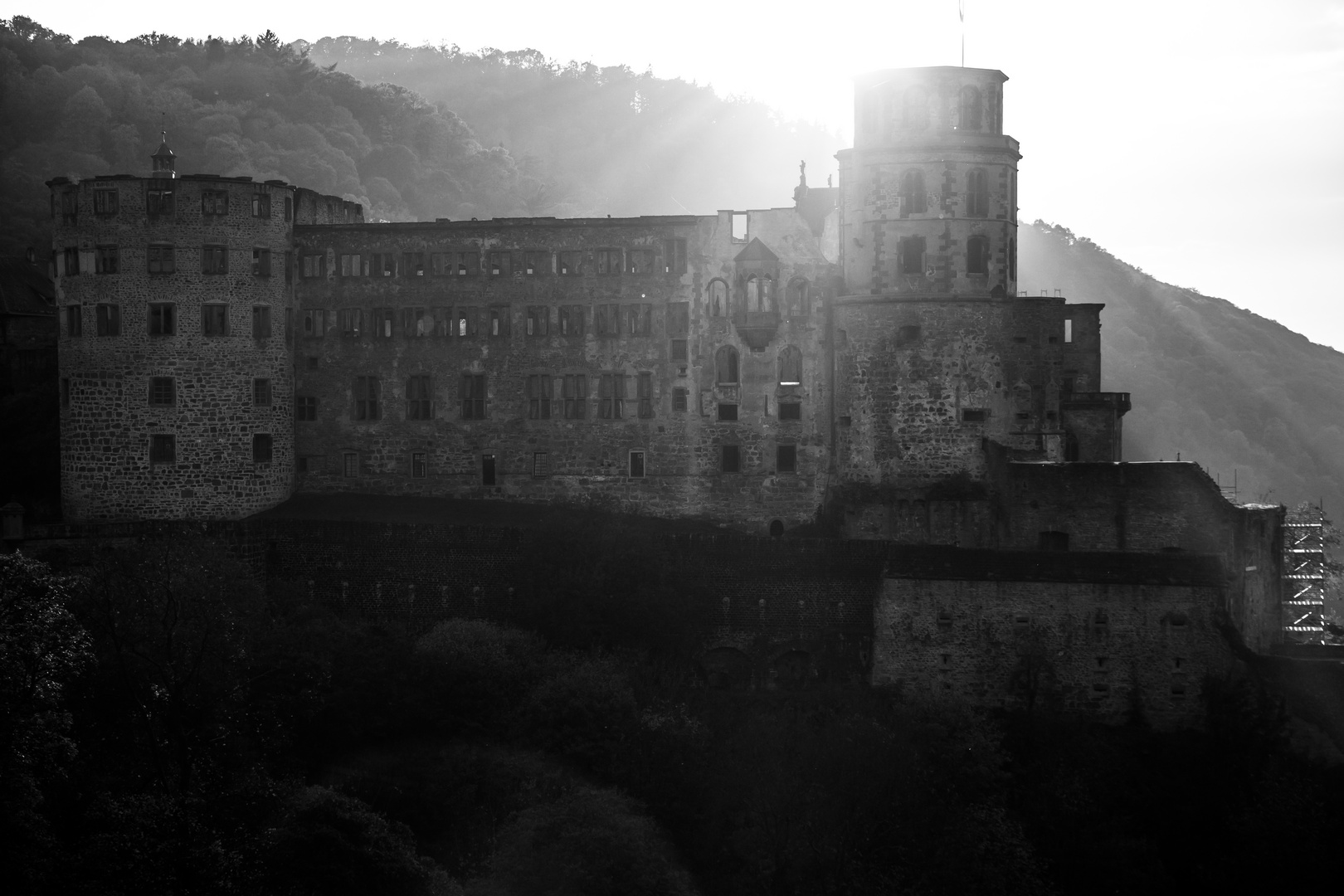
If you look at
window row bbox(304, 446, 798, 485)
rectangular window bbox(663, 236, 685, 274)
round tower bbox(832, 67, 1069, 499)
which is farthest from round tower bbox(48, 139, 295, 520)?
round tower bbox(832, 67, 1069, 499)

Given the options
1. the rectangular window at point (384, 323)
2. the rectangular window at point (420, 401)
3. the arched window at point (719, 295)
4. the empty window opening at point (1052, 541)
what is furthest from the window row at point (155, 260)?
the empty window opening at point (1052, 541)

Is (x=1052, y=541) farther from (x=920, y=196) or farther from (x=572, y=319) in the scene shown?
(x=572, y=319)

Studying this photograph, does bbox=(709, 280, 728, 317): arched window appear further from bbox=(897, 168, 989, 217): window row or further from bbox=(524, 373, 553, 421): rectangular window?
bbox=(897, 168, 989, 217): window row

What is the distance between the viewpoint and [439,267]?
55.5 meters

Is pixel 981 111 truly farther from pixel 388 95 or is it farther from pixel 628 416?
pixel 388 95

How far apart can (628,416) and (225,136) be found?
42.3 meters

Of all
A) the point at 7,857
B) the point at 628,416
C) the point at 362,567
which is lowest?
the point at 7,857

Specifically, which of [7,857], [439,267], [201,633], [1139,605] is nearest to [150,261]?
[439,267]

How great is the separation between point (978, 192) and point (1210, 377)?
171ft

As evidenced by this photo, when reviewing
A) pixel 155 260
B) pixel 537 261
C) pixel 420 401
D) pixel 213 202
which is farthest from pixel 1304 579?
pixel 155 260

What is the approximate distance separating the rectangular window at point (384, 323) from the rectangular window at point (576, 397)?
224 inches

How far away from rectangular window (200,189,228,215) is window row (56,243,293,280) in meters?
1.01

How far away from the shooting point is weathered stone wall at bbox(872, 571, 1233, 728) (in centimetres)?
4856

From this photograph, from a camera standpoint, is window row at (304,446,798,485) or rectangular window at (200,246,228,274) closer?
rectangular window at (200,246,228,274)
